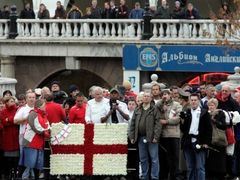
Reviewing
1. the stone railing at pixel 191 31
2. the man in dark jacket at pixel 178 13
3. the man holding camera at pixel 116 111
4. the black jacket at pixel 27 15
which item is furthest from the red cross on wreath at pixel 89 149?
the black jacket at pixel 27 15

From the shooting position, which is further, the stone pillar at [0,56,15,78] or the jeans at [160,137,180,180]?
the stone pillar at [0,56,15,78]

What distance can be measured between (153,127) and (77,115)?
1.88 m

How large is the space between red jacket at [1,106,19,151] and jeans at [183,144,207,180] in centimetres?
332

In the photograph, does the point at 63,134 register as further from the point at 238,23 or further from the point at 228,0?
the point at 228,0

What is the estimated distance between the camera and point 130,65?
38.9 meters

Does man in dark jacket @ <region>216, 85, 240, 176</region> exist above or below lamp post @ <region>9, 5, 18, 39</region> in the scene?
below

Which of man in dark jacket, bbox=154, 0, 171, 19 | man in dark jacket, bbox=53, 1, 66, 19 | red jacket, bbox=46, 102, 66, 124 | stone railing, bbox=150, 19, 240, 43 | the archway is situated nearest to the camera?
red jacket, bbox=46, 102, 66, 124

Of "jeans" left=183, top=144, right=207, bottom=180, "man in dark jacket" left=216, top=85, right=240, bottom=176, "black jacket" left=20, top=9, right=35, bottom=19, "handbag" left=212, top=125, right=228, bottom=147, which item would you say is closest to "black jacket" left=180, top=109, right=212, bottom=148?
"jeans" left=183, top=144, right=207, bottom=180

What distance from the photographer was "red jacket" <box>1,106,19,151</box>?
83.0 ft

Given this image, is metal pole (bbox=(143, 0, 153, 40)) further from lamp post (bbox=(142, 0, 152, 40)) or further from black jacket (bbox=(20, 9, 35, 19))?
black jacket (bbox=(20, 9, 35, 19))

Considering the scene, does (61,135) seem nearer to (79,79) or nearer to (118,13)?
(118,13)

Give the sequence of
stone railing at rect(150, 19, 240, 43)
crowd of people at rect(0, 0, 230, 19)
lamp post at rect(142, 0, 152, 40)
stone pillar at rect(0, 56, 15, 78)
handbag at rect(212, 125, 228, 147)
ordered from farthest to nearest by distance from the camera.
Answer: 1. stone pillar at rect(0, 56, 15, 78)
2. lamp post at rect(142, 0, 152, 40)
3. crowd of people at rect(0, 0, 230, 19)
4. stone railing at rect(150, 19, 240, 43)
5. handbag at rect(212, 125, 228, 147)

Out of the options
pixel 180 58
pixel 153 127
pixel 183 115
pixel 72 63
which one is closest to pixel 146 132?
Answer: pixel 153 127

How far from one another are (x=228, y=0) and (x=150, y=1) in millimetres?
4086
